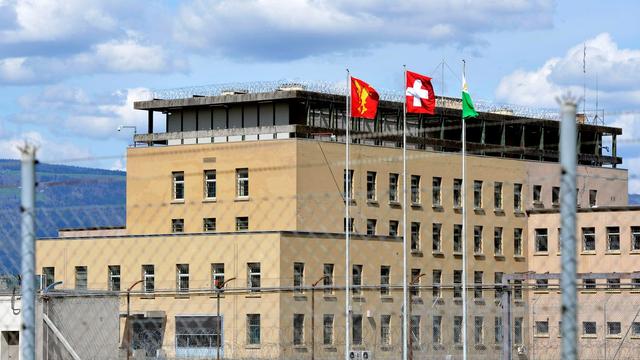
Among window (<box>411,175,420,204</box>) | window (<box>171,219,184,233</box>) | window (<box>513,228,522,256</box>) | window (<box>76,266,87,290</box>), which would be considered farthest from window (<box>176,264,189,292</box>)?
window (<box>513,228,522,256</box>)

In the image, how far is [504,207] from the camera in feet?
274

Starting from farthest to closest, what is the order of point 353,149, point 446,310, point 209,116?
point 209,116 < point 353,149 < point 446,310

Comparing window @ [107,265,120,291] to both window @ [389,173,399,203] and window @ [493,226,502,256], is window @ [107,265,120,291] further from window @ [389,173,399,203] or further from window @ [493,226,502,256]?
window @ [493,226,502,256]

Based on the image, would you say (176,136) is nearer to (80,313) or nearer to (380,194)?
(380,194)

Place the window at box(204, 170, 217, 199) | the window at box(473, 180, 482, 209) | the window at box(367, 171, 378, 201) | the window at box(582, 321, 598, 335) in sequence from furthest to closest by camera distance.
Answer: the window at box(473, 180, 482, 209)
the window at box(204, 170, 217, 199)
the window at box(367, 171, 378, 201)
the window at box(582, 321, 598, 335)

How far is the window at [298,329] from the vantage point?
55.6m

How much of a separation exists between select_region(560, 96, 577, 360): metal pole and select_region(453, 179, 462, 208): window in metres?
68.3

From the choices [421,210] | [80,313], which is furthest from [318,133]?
[80,313]

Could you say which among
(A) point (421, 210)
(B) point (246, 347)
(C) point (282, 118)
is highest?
(C) point (282, 118)

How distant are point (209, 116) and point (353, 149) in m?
10.5

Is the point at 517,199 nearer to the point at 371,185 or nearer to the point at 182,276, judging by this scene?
the point at 371,185

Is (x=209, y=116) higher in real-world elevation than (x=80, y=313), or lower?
higher

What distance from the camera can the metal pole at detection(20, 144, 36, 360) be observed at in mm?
11531

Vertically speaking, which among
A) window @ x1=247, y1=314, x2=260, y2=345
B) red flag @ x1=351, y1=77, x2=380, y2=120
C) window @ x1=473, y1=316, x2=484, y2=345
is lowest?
window @ x1=473, y1=316, x2=484, y2=345
